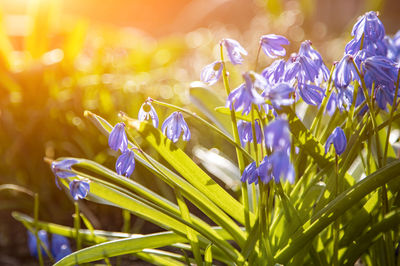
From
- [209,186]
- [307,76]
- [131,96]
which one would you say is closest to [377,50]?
[307,76]

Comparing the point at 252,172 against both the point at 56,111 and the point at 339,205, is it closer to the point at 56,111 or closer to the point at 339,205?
the point at 339,205

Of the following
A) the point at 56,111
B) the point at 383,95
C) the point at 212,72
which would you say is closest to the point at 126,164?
the point at 212,72

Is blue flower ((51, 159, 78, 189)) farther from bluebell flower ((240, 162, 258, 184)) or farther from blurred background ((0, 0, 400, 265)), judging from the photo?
blurred background ((0, 0, 400, 265))

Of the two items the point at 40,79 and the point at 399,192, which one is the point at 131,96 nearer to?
the point at 40,79

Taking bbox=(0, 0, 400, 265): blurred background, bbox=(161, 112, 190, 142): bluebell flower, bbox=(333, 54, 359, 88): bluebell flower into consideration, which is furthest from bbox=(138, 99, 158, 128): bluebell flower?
bbox=(0, 0, 400, 265): blurred background

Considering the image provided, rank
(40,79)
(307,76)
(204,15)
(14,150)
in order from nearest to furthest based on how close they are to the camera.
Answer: (307,76), (14,150), (40,79), (204,15)

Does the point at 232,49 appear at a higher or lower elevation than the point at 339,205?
higher
